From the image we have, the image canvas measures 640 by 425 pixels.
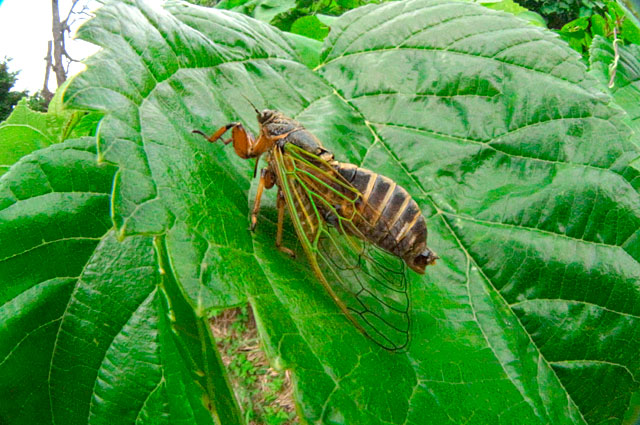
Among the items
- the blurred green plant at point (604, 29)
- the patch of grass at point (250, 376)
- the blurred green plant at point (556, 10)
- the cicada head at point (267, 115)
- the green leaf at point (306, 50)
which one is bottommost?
the patch of grass at point (250, 376)

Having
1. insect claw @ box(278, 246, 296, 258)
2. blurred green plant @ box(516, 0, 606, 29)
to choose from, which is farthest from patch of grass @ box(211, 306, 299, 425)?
blurred green plant @ box(516, 0, 606, 29)

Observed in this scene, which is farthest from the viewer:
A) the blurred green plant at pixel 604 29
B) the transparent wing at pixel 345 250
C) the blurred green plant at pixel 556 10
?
the blurred green plant at pixel 556 10

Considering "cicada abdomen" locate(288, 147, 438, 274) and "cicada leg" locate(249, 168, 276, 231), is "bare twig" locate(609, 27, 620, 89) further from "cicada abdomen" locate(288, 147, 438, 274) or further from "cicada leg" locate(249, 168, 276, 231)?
"cicada leg" locate(249, 168, 276, 231)

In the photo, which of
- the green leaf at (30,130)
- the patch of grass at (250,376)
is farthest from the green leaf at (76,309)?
the patch of grass at (250,376)

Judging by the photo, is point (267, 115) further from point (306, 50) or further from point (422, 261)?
point (422, 261)

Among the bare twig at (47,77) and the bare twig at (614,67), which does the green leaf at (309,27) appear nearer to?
the bare twig at (614,67)

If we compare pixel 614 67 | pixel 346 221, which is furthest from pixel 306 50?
pixel 614 67

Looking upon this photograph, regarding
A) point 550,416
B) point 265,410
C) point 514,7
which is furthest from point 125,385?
point 265,410

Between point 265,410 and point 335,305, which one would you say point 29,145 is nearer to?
→ point 335,305
